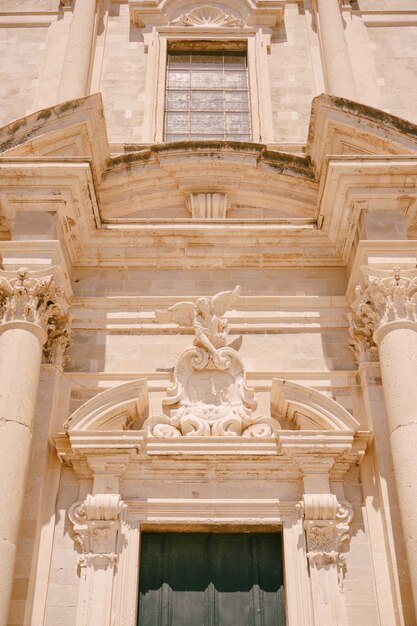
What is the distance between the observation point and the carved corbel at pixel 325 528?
7.41m

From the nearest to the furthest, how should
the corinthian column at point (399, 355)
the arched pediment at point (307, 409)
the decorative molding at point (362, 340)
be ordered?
the corinthian column at point (399, 355) < the arched pediment at point (307, 409) < the decorative molding at point (362, 340)

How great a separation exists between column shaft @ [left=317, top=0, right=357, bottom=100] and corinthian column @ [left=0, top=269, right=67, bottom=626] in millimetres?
6029

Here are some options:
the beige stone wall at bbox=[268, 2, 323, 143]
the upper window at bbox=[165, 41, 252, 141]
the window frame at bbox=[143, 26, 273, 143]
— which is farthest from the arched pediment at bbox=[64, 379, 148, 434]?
the beige stone wall at bbox=[268, 2, 323, 143]

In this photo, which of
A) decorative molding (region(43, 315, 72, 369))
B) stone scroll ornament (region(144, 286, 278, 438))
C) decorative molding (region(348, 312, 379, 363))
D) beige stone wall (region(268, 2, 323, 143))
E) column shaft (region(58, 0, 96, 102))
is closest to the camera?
stone scroll ornament (region(144, 286, 278, 438))

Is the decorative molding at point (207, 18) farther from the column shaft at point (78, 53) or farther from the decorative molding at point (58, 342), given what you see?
the decorative molding at point (58, 342)

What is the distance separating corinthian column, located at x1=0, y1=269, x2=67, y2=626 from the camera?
269 inches

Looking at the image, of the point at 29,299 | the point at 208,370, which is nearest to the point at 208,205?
the point at 208,370

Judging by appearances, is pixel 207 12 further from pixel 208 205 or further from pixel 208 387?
pixel 208 387

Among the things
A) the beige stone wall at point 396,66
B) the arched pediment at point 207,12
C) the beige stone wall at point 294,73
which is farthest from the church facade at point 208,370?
the arched pediment at point 207,12

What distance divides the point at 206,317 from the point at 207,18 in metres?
7.32

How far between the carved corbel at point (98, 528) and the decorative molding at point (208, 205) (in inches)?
162

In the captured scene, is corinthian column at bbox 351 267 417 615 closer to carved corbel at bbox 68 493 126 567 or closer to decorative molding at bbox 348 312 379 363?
decorative molding at bbox 348 312 379 363

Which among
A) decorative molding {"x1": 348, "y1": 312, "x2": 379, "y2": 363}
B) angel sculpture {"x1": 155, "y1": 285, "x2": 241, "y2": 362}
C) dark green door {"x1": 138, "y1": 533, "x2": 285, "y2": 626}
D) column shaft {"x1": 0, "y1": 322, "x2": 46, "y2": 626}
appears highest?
angel sculpture {"x1": 155, "y1": 285, "x2": 241, "y2": 362}

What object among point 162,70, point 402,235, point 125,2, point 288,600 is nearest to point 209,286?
point 402,235
